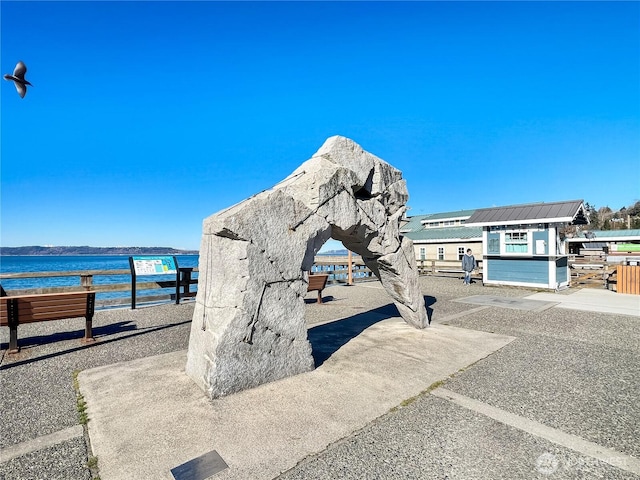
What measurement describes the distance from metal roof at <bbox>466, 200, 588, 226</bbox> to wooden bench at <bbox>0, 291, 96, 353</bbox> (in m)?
15.8

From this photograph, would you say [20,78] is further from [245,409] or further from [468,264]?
[468,264]

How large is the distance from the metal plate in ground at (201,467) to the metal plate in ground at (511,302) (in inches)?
385

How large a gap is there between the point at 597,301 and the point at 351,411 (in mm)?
12042

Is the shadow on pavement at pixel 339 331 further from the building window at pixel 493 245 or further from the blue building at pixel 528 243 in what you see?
the building window at pixel 493 245

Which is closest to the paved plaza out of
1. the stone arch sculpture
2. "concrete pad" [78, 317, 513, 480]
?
"concrete pad" [78, 317, 513, 480]

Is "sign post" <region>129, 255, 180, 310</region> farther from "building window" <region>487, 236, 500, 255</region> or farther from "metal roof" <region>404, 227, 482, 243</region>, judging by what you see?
"metal roof" <region>404, 227, 482, 243</region>

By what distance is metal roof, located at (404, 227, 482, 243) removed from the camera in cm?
2574

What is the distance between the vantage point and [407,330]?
6.77 metres

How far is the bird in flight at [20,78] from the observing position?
480 cm

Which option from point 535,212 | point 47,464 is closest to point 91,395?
point 47,464

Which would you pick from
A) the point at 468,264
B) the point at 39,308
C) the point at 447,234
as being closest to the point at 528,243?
the point at 468,264

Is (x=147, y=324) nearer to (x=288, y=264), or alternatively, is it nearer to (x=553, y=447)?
(x=288, y=264)

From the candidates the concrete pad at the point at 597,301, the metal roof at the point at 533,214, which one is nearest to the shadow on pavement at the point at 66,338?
the concrete pad at the point at 597,301

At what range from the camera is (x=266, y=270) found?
13.8ft
